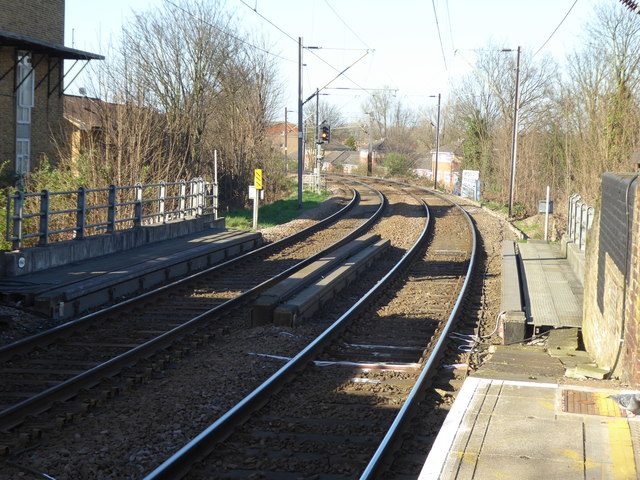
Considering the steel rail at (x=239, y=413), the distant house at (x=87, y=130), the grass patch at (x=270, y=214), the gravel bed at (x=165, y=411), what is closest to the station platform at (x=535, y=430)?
the steel rail at (x=239, y=413)

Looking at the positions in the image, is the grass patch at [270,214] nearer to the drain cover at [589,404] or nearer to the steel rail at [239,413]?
the steel rail at [239,413]

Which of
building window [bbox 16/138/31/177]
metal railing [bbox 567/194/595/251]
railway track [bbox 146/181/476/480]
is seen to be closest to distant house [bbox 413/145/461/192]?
building window [bbox 16/138/31/177]

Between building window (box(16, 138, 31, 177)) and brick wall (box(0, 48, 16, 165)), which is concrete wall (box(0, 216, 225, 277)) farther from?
building window (box(16, 138, 31, 177))

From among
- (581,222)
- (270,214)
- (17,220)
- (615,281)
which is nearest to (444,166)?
(270,214)

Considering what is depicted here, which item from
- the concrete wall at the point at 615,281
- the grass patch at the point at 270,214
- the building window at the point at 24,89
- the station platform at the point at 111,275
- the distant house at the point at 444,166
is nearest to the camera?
the concrete wall at the point at 615,281

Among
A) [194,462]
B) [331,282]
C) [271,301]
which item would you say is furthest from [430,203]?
[194,462]

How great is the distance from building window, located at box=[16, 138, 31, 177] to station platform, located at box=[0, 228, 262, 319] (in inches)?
422

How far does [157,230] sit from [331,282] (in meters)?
6.33

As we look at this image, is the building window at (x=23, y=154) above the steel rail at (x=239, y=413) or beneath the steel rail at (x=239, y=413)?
above

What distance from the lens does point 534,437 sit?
575 centimetres

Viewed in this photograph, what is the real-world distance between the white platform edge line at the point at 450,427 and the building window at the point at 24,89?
76.6ft

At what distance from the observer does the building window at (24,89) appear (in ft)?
88.2

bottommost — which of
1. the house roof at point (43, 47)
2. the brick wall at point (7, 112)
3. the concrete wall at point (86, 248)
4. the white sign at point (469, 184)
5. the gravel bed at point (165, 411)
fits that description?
the gravel bed at point (165, 411)

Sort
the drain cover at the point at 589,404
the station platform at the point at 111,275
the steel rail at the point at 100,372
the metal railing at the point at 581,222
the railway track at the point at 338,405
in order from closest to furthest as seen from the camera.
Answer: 1. the railway track at the point at 338,405
2. the drain cover at the point at 589,404
3. the steel rail at the point at 100,372
4. the station platform at the point at 111,275
5. the metal railing at the point at 581,222
